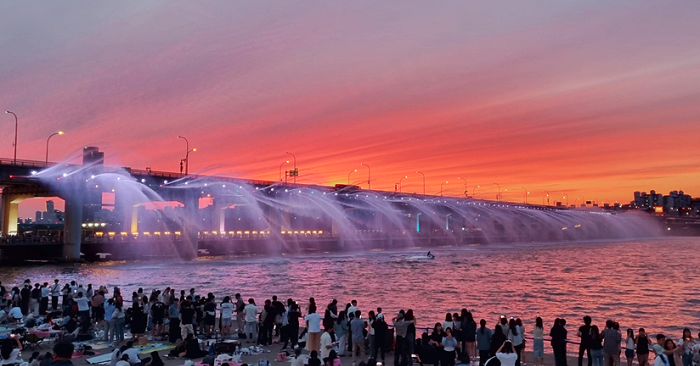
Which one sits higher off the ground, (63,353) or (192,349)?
Answer: (63,353)

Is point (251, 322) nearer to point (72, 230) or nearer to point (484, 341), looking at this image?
point (484, 341)

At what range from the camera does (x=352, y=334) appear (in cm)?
1875

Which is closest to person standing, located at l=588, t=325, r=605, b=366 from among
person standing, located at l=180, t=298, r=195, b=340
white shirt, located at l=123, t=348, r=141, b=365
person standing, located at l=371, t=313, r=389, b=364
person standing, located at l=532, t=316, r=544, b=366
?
person standing, located at l=532, t=316, r=544, b=366

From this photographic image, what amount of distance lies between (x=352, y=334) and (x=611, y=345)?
7.90 metres

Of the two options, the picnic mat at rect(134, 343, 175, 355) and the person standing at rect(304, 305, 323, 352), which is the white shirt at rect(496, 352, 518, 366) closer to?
the person standing at rect(304, 305, 323, 352)

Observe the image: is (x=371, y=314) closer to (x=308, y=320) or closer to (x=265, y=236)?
(x=308, y=320)

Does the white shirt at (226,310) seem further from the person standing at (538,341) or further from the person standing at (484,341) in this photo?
the person standing at (538,341)

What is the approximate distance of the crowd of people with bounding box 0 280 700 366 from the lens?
16.5 m

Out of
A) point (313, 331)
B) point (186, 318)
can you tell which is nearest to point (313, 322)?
point (313, 331)

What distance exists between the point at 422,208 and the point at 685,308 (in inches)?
5977

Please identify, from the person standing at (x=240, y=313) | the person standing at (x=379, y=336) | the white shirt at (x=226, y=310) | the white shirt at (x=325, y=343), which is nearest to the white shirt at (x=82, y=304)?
the white shirt at (x=226, y=310)

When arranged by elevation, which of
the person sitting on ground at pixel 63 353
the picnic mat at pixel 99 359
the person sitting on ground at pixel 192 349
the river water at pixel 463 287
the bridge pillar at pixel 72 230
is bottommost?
the river water at pixel 463 287

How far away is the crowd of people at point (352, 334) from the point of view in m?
16.5

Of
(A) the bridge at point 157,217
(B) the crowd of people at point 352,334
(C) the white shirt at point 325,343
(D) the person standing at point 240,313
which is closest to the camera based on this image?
(B) the crowd of people at point 352,334
